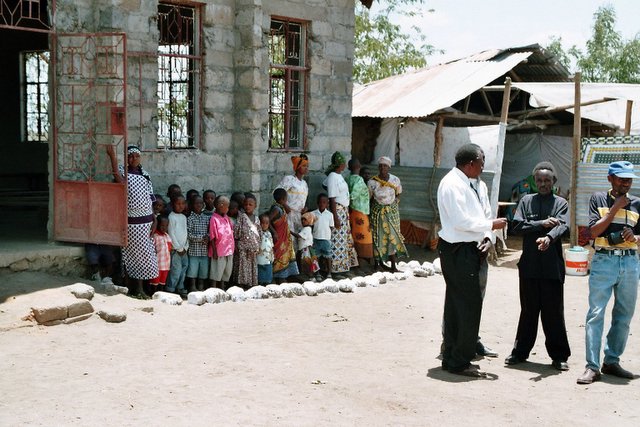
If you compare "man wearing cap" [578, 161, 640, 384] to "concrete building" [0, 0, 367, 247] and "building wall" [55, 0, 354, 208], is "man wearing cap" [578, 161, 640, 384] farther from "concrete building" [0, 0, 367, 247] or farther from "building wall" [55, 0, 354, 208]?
"building wall" [55, 0, 354, 208]

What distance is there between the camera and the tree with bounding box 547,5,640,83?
26375mm

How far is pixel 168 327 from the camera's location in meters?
7.91

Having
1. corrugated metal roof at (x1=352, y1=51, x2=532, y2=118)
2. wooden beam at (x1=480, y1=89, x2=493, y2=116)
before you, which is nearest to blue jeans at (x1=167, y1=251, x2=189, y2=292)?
corrugated metal roof at (x1=352, y1=51, x2=532, y2=118)

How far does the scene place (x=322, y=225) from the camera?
1093 cm

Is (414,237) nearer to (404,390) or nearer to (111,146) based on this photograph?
(111,146)

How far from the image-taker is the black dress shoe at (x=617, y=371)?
6.41 meters

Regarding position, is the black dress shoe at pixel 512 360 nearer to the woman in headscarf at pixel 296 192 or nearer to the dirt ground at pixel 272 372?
the dirt ground at pixel 272 372

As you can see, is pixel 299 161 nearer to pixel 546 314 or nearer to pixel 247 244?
pixel 247 244

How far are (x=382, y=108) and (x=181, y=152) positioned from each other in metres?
4.69

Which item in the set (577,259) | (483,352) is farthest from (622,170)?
(577,259)

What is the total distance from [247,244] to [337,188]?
1860 mm

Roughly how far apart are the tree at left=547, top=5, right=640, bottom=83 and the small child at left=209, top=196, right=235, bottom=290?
785 inches

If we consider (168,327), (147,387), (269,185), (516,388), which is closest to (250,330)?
(168,327)

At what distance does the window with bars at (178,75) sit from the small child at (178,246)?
44.8 inches
